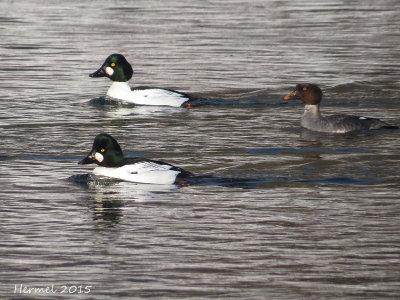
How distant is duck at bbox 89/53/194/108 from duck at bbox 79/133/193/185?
7777mm

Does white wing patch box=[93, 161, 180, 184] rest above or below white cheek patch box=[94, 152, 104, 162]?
below

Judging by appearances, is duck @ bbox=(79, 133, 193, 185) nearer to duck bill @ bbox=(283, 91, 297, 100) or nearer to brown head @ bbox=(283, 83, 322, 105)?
brown head @ bbox=(283, 83, 322, 105)

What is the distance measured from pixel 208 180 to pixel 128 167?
111 centimetres

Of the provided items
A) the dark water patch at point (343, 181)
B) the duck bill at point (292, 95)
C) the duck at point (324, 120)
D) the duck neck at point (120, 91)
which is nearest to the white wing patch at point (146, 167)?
the dark water patch at point (343, 181)

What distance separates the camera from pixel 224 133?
750 inches

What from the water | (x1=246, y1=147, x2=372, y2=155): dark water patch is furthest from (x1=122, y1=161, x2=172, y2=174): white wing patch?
(x1=246, y1=147, x2=372, y2=155): dark water patch

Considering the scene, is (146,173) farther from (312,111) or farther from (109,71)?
(109,71)

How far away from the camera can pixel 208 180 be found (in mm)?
14742

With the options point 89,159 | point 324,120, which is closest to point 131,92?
point 324,120

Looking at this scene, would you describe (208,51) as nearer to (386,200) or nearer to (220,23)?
(220,23)

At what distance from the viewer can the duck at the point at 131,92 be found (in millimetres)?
22516

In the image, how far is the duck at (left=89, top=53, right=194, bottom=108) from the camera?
73.9ft

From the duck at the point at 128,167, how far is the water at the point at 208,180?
158 millimetres

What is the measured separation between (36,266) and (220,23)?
2891 cm
